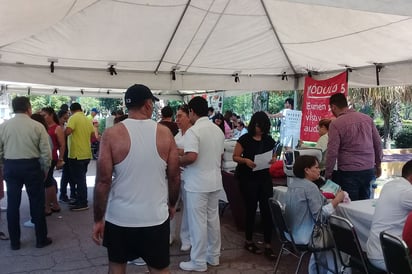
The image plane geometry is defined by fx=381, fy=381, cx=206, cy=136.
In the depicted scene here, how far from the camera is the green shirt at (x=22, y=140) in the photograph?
3785 mm

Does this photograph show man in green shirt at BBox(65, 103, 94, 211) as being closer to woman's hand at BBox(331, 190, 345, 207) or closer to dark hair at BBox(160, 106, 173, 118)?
dark hair at BBox(160, 106, 173, 118)

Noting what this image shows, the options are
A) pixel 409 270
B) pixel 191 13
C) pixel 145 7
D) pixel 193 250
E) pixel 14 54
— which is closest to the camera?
pixel 409 270

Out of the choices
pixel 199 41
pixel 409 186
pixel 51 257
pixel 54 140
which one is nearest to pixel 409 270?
pixel 409 186

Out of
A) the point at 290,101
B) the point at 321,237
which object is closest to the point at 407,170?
the point at 321,237

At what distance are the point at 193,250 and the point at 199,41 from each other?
9.74 ft

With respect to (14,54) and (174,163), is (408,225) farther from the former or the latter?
(14,54)

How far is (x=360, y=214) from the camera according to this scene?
9.15 ft

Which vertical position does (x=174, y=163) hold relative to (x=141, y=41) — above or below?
below

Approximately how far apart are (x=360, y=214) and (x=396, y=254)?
0.84 metres

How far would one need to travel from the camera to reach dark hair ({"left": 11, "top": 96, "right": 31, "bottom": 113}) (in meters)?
3.81

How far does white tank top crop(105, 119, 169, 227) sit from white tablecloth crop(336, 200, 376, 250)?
1.57 metres

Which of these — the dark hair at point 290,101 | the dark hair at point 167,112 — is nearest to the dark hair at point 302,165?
the dark hair at point 167,112

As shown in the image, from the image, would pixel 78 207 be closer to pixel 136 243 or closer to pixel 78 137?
pixel 78 137

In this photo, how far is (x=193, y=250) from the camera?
340 centimetres
